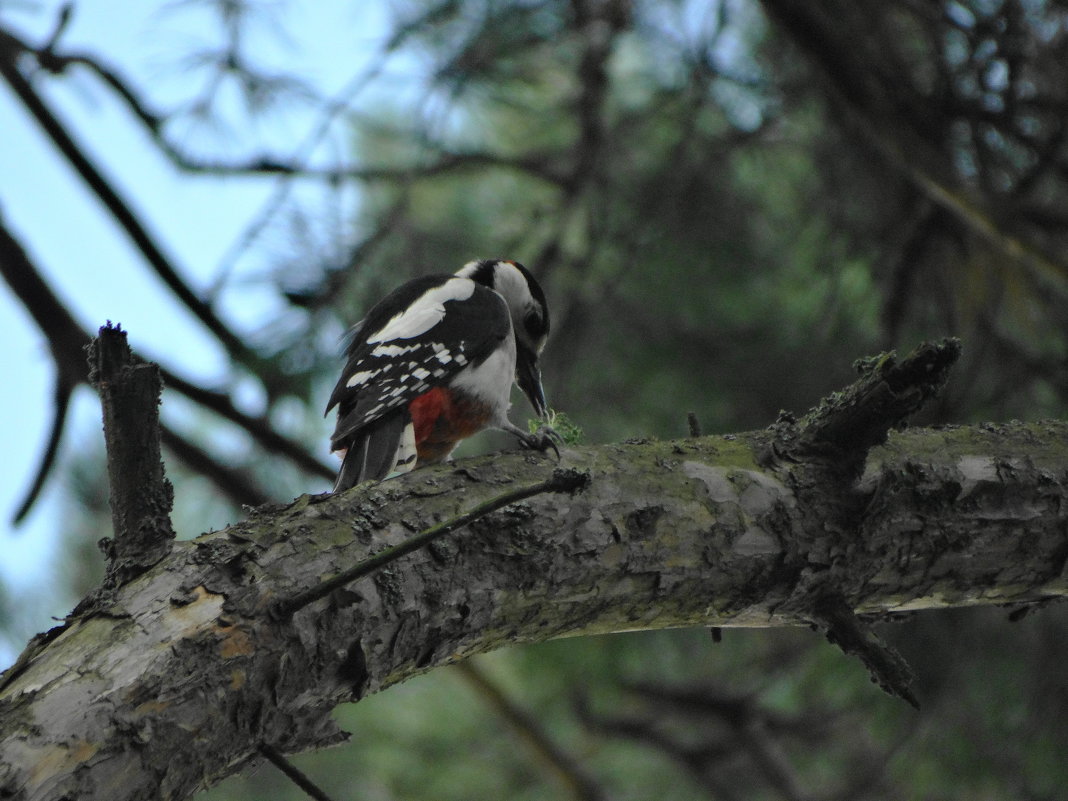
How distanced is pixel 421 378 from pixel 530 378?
75 cm

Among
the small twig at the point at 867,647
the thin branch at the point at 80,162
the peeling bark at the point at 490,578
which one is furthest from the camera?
the thin branch at the point at 80,162

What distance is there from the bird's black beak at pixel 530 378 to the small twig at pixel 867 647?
1.53 metres

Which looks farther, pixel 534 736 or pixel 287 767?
pixel 534 736

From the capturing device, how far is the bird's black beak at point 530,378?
3043mm

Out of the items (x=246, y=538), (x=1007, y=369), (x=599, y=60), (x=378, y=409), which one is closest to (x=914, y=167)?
(x=1007, y=369)

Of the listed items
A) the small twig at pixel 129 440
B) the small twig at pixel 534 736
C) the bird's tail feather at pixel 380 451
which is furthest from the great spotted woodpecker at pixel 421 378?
the small twig at pixel 129 440

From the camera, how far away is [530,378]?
305 cm

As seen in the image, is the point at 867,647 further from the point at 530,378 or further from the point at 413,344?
the point at 530,378

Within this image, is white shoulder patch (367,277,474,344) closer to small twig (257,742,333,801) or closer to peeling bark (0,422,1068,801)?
peeling bark (0,422,1068,801)

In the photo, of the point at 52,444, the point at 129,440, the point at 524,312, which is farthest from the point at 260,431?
the point at 129,440

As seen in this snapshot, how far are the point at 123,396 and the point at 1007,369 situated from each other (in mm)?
2775

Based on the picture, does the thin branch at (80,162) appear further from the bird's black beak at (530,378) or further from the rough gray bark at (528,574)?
the rough gray bark at (528,574)

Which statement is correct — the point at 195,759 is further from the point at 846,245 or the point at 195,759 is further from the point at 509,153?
the point at 509,153

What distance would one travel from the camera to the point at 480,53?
11.5ft
